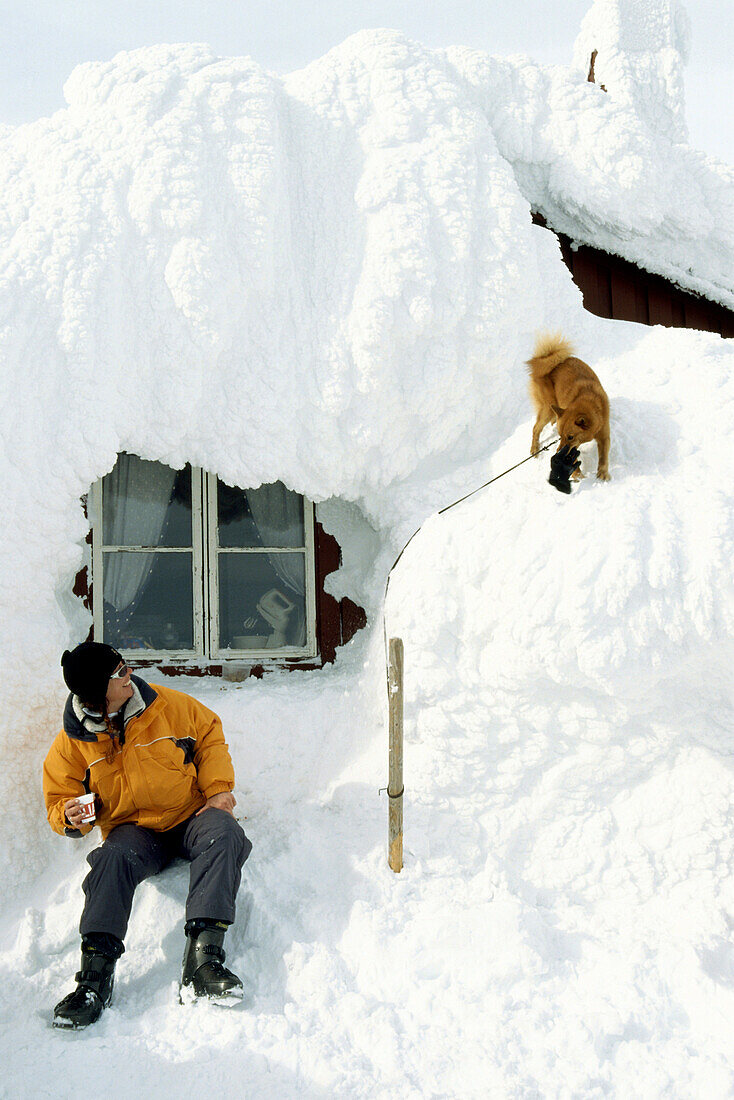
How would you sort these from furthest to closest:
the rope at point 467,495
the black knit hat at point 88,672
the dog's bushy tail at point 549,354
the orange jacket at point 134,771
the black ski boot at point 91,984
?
the rope at point 467,495
the dog's bushy tail at point 549,354
the orange jacket at point 134,771
the black knit hat at point 88,672
the black ski boot at point 91,984

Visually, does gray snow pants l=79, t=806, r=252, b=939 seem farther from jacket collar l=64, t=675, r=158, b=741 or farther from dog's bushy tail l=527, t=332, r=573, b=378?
dog's bushy tail l=527, t=332, r=573, b=378

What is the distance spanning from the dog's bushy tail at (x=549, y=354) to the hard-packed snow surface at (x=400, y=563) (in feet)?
1.06

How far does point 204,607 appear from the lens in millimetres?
4059

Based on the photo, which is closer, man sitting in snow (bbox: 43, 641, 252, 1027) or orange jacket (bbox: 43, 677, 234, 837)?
man sitting in snow (bbox: 43, 641, 252, 1027)

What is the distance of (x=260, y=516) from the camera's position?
420 cm

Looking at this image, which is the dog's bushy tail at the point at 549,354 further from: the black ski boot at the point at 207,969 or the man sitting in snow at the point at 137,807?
the black ski boot at the point at 207,969

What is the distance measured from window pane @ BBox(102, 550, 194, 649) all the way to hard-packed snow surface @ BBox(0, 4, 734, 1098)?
27 cm

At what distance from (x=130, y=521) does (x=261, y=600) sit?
77 cm

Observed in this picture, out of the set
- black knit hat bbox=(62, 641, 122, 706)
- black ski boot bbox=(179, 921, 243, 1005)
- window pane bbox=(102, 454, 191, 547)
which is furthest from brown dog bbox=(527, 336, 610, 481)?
black ski boot bbox=(179, 921, 243, 1005)

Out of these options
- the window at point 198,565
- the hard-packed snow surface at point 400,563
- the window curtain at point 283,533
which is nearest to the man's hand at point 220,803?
the hard-packed snow surface at point 400,563

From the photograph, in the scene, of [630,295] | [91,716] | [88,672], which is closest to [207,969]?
[91,716]

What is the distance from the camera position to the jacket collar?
9.07 feet

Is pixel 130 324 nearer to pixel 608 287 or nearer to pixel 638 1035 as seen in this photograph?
pixel 608 287

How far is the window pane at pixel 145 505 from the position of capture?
4.02m
